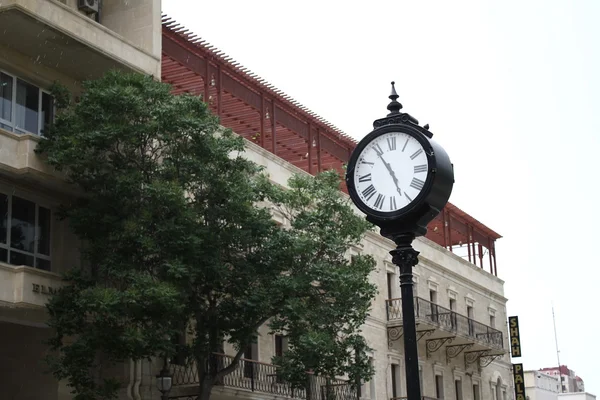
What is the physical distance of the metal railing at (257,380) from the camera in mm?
24406

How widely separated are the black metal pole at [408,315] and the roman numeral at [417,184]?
0.38 meters

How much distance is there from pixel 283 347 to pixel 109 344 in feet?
40.1

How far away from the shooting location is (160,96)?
20.9 m

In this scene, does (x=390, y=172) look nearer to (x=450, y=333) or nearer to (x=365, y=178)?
(x=365, y=178)

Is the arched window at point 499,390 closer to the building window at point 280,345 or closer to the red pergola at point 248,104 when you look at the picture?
the red pergola at point 248,104

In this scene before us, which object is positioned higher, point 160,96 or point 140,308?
point 160,96

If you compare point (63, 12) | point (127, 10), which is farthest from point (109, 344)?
point (127, 10)

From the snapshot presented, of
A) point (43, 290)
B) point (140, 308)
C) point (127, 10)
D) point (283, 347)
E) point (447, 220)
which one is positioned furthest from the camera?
point (447, 220)

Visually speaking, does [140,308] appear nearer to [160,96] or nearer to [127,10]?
[160,96]

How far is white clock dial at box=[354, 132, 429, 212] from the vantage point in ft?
27.5

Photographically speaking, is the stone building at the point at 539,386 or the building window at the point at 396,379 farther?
the stone building at the point at 539,386

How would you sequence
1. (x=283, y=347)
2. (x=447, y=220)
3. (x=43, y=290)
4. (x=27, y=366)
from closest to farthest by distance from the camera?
(x=43, y=290) → (x=27, y=366) → (x=283, y=347) → (x=447, y=220)

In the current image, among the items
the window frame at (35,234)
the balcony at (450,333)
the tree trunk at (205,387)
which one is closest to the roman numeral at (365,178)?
the window frame at (35,234)

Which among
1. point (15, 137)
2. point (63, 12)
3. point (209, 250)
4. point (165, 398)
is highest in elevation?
point (63, 12)
